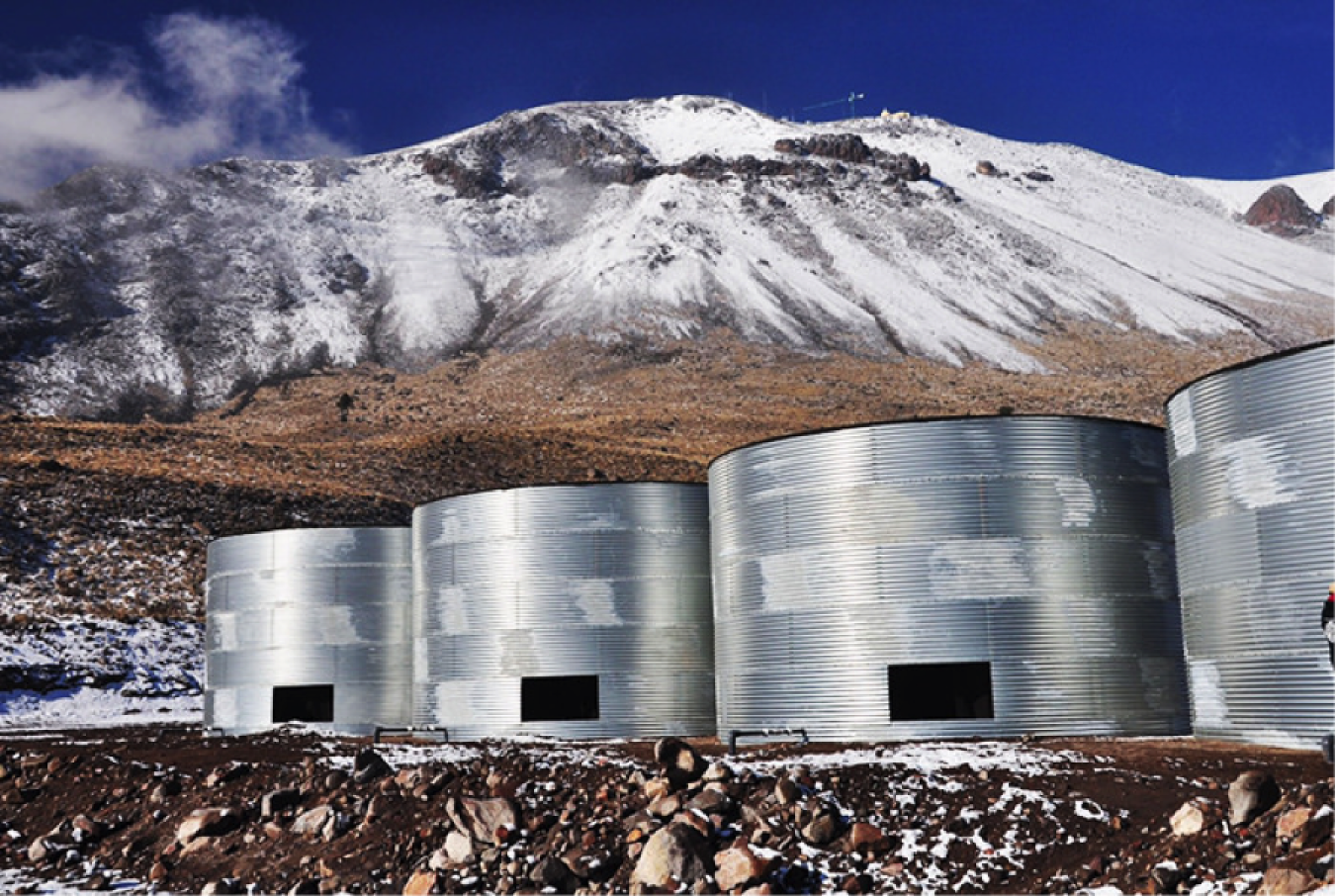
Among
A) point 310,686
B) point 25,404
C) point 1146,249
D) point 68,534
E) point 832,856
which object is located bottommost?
point 832,856

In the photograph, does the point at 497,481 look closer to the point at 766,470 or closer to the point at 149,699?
the point at 149,699

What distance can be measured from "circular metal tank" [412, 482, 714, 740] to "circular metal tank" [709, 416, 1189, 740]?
14.6ft

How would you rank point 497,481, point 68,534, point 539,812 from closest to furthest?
point 539,812 < point 68,534 < point 497,481

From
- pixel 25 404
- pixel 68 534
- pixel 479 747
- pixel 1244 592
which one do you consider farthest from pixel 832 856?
pixel 25 404

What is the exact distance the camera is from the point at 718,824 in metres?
17.4

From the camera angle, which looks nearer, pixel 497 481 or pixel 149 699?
pixel 149 699

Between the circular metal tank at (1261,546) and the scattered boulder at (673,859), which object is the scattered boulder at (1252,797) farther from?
the scattered boulder at (673,859)

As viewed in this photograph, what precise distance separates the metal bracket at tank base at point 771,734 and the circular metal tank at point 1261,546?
20.5ft

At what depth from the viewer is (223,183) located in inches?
7032

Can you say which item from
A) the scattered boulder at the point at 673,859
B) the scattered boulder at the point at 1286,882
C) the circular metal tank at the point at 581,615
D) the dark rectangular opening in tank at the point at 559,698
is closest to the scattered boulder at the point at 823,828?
the scattered boulder at the point at 673,859

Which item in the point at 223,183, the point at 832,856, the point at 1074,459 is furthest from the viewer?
the point at 223,183

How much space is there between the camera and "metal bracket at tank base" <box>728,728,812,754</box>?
23734mm

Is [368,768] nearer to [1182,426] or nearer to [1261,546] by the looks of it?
[1261,546]

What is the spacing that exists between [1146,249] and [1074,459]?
6948 inches
